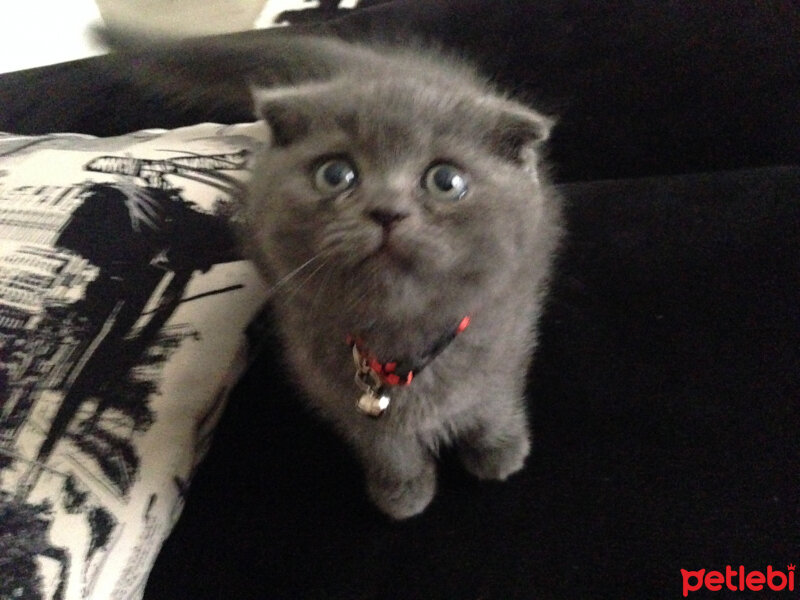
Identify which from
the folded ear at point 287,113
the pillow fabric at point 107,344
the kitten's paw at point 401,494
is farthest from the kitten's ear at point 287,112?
the kitten's paw at point 401,494

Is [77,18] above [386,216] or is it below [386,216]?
above

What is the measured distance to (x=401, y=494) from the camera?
75 cm

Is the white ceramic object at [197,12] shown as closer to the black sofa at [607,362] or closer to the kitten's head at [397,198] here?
the black sofa at [607,362]

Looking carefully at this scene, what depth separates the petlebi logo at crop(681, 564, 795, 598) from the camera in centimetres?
65

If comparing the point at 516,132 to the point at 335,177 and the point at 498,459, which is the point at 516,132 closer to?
the point at 335,177

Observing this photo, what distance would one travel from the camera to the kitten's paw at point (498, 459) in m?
0.77

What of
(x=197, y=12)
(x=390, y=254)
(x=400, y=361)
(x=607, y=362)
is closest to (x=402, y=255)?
(x=390, y=254)

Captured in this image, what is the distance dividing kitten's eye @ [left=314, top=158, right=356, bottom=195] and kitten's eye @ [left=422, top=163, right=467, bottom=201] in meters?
0.07

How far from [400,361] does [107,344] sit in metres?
0.39

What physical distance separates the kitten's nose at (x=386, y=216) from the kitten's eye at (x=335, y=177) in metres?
0.06

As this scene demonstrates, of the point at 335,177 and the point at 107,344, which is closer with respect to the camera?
the point at 335,177

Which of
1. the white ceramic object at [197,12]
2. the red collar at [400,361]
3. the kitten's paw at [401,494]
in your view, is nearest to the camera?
the red collar at [400,361]

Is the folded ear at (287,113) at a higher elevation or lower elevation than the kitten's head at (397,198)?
higher

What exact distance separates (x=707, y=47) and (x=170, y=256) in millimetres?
970
